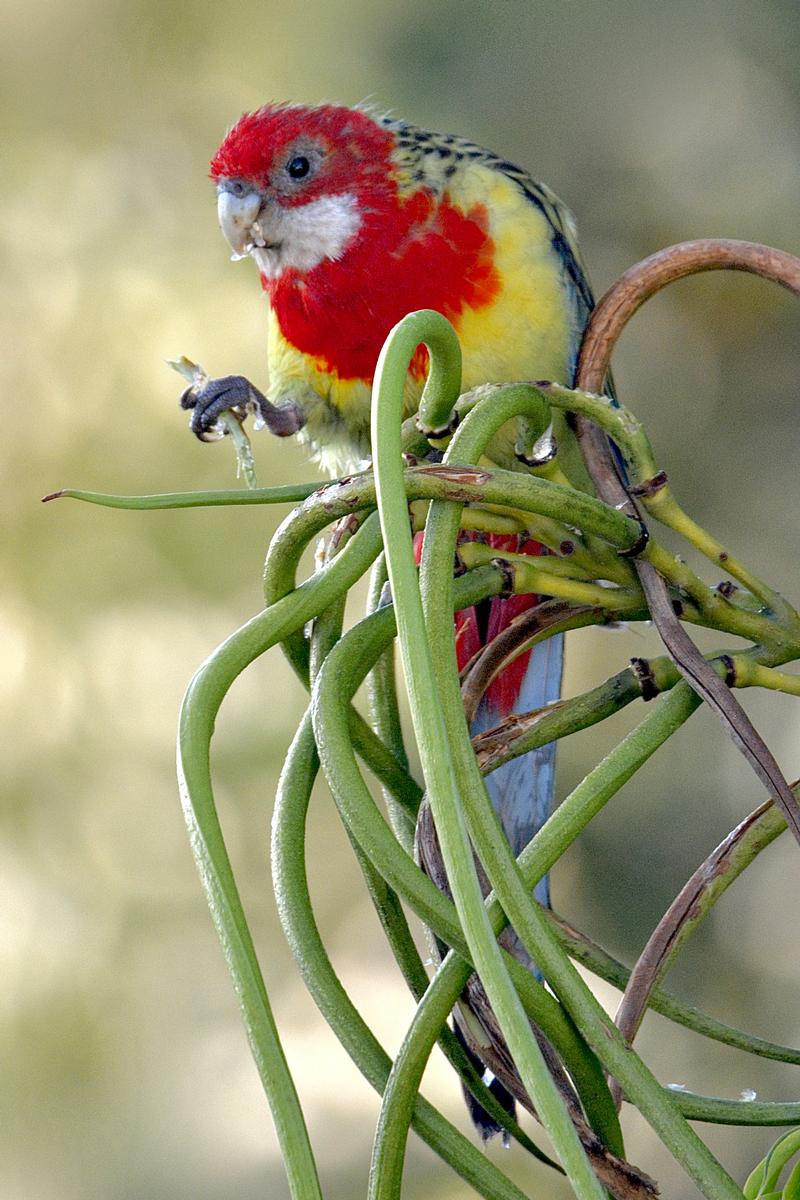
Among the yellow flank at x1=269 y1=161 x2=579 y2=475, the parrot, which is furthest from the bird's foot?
the yellow flank at x1=269 y1=161 x2=579 y2=475

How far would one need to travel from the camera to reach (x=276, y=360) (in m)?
1.08

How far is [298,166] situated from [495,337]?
0.25 m

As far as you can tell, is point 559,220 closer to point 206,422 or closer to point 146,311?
point 206,422

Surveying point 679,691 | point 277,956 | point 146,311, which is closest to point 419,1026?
point 679,691

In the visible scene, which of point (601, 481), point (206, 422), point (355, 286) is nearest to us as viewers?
point (601, 481)

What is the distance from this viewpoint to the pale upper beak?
3.48ft

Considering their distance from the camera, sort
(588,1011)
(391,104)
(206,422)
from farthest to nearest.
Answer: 1. (391,104)
2. (206,422)
3. (588,1011)

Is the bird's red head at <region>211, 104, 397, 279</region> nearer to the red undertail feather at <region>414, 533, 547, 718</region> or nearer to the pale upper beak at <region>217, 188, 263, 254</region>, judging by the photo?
the pale upper beak at <region>217, 188, 263, 254</region>

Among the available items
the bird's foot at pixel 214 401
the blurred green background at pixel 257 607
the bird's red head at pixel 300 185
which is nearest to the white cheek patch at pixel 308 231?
the bird's red head at pixel 300 185

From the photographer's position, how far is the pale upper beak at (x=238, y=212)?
3.48ft

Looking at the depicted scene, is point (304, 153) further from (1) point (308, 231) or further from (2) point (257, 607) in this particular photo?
(2) point (257, 607)

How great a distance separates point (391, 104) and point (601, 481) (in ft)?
4.17

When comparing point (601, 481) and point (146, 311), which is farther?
point (146, 311)

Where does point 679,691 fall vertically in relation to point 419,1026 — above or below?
above
